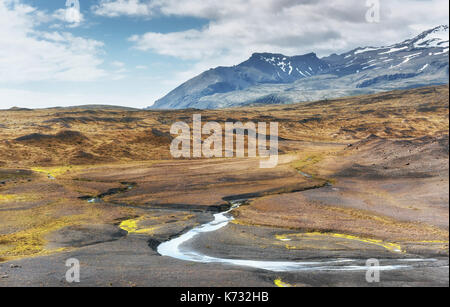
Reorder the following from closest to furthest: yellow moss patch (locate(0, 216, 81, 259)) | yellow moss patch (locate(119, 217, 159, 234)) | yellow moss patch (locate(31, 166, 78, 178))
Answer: yellow moss patch (locate(0, 216, 81, 259))
yellow moss patch (locate(119, 217, 159, 234))
yellow moss patch (locate(31, 166, 78, 178))

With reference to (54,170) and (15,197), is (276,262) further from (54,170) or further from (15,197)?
(54,170)

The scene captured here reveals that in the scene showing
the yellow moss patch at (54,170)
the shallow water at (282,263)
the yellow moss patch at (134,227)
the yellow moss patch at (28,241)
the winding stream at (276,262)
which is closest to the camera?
the winding stream at (276,262)

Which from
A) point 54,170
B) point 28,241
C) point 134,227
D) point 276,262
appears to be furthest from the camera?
point 54,170

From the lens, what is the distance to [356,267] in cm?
2958

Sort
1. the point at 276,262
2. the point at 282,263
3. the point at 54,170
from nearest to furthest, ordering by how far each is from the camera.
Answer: the point at 282,263, the point at 276,262, the point at 54,170

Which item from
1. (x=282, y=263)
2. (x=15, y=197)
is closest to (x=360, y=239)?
(x=282, y=263)

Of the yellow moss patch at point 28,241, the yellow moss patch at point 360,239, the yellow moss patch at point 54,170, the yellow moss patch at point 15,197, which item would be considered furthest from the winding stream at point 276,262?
the yellow moss patch at point 54,170

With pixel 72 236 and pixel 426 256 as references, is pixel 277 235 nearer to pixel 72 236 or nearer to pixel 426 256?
pixel 426 256

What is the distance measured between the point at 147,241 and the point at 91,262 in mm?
10091

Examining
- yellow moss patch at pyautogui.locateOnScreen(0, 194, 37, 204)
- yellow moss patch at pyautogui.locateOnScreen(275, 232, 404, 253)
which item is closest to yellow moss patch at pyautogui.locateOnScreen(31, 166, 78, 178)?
yellow moss patch at pyautogui.locateOnScreen(0, 194, 37, 204)

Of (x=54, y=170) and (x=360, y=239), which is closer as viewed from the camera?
(x=360, y=239)

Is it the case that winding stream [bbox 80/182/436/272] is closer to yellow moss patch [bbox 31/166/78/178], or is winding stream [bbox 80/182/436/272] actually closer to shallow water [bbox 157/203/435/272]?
shallow water [bbox 157/203/435/272]

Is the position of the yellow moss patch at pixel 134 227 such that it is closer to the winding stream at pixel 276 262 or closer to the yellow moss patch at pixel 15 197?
the winding stream at pixel 276 262

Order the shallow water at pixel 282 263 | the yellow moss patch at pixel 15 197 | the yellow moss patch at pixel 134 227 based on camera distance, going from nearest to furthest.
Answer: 1. the shallow water at pixel 282 263
2. the yellow moss patch at pixel 134 227
3. the yellow moss patch at pixel 15 197
